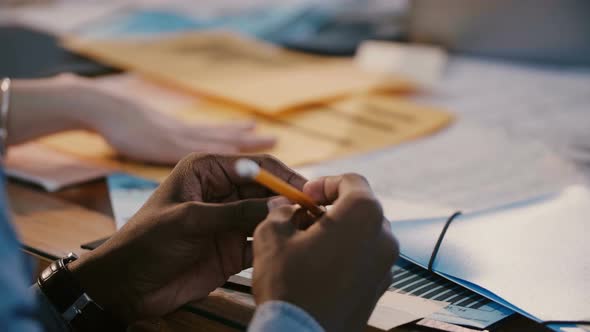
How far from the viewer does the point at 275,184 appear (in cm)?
42

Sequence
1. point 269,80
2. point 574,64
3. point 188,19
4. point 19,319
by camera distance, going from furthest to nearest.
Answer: point 188,19
point 574,64
point 269,80
point 19,319

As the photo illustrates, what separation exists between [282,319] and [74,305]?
19 cm

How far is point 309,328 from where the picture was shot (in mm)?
392

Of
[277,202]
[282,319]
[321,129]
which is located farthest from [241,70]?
[282,319]

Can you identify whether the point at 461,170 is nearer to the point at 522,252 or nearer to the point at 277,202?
the point at 522,252

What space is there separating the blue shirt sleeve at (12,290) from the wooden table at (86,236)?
0.16 meters

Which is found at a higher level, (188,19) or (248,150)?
(188,19)

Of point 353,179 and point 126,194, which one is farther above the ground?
point 353,179

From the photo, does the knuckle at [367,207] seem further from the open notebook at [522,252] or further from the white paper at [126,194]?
the white paper at [126,194]

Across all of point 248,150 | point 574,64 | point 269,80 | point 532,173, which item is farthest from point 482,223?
point 574,64

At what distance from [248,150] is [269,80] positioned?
250mm

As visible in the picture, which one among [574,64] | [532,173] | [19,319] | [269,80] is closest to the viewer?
[19,319]

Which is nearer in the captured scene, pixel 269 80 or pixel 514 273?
pixel 514 273

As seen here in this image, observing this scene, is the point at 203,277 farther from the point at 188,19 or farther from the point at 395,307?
the point at 188,19
